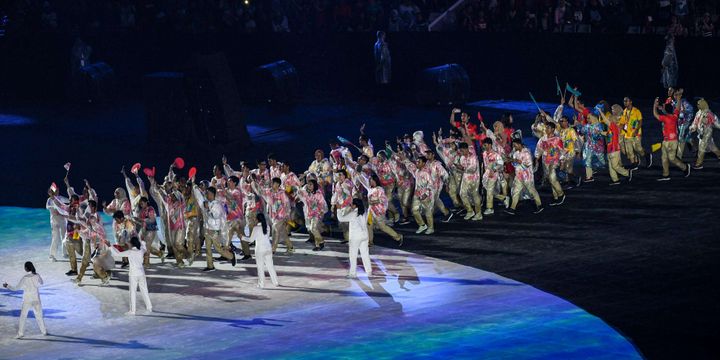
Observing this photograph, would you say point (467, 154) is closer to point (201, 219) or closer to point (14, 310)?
point (201, 219)

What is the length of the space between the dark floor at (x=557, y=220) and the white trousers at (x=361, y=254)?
5.81ft

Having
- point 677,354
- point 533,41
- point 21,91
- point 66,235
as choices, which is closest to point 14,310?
point 66,235

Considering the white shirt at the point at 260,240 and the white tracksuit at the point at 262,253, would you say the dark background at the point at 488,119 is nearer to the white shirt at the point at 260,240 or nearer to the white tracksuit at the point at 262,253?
the white tracksuit at the point at 262,253

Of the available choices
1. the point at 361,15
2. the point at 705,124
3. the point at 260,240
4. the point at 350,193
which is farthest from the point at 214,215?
the point at 361,15

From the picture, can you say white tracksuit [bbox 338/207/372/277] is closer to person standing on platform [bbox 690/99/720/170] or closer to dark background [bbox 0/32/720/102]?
person standing on platform [bbox 690/99/720/170]

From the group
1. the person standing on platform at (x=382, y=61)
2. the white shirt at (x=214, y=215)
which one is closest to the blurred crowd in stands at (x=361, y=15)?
the person standing on platform at (x=382, y=61)

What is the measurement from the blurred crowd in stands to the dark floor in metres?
2.95

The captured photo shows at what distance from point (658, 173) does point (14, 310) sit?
14.8 metres

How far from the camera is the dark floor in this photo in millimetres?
20328

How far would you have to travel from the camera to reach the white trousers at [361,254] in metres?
22.4

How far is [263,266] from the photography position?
2220 cm

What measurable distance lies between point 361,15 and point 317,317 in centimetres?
2364

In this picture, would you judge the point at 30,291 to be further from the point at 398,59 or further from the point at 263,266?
the point at 398,59

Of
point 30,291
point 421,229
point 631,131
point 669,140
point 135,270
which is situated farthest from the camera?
point 631,131
